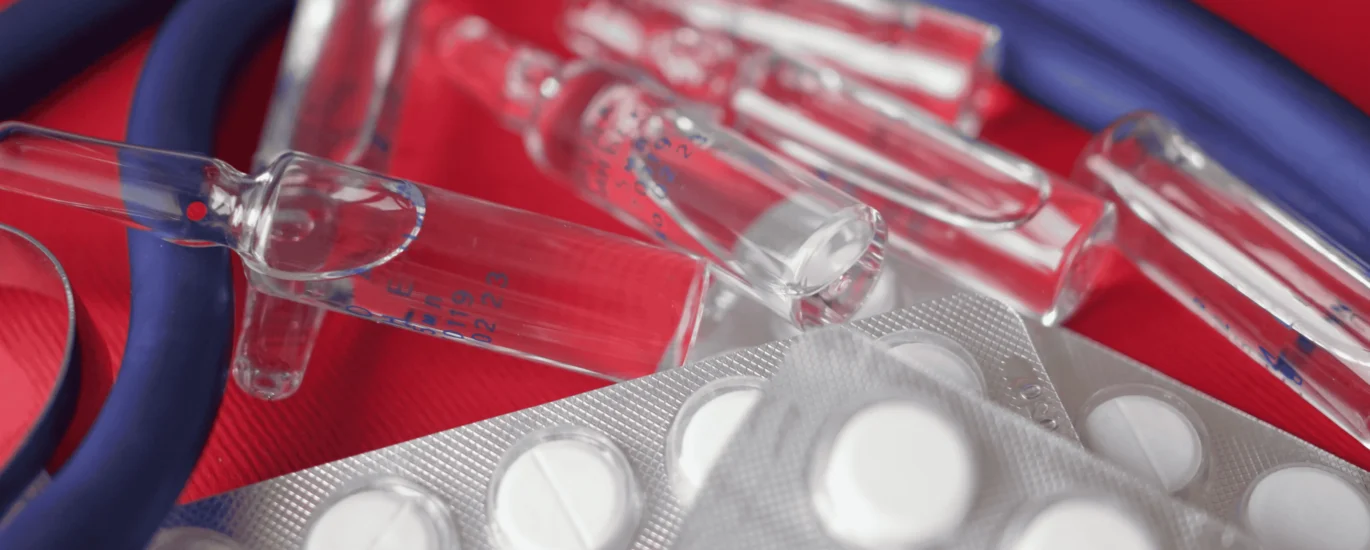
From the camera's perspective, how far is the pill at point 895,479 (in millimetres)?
560

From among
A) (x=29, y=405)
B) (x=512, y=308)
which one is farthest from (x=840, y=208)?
(x=29, y=405)

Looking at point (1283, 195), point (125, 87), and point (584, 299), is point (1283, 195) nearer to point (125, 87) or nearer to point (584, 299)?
point (584, 299)

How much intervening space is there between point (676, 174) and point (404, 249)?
8.9 inches

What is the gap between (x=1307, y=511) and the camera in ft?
2.18

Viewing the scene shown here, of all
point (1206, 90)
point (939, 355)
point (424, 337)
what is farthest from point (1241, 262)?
point (424, 337)

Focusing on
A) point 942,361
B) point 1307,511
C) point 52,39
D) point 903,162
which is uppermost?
point 52,39

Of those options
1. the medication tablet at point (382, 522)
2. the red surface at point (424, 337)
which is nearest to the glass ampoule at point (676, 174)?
the red surface at point (424, 337)

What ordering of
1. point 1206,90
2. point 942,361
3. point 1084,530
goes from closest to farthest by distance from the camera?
point 1084,530, point 942,361, point 1206,90

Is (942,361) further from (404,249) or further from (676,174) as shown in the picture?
(404,249)

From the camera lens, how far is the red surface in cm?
75

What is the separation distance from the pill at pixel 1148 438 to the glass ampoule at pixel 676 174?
19cm

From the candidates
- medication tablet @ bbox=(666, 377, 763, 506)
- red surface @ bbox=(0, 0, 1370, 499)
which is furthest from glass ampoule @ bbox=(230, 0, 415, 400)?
medication tablet @ bbox=(666, 377, 763, 506)

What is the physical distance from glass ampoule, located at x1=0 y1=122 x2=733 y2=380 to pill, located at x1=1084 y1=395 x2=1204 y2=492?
0.29 m

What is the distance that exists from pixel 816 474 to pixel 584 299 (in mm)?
233
